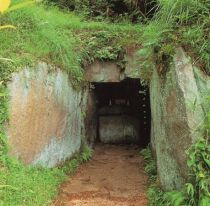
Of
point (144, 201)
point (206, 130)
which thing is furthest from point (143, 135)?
point (206, 130)

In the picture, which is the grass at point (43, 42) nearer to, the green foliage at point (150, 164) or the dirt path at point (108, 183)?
the dirt path at point (108, 183)

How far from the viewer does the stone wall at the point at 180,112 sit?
3969 mm

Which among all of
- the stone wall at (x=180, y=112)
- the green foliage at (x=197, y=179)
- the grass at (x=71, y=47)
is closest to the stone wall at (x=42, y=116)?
the grass at (x=71, y=47)

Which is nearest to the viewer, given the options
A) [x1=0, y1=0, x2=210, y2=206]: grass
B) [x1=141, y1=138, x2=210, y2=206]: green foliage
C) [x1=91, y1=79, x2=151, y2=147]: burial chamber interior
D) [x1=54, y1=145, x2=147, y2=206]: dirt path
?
[x1=141, y1=138, x2=210, y2=206]: green foliage

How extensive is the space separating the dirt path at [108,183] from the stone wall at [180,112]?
2.92 feet

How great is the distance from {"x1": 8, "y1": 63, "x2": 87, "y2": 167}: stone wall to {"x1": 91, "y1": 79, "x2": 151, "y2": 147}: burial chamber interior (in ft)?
7.57

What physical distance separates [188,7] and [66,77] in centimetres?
272

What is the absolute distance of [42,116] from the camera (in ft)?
18.6

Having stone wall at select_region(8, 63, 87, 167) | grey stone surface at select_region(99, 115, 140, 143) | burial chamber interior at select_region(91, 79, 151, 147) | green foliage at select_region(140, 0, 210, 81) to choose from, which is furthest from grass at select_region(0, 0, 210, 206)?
grey stone surface at select_region(99, 115, 140, 143)

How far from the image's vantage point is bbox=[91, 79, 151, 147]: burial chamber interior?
30.2 ft

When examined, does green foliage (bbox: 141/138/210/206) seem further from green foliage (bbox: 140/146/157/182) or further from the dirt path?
green foliage (bbox: 140/146/157/182)

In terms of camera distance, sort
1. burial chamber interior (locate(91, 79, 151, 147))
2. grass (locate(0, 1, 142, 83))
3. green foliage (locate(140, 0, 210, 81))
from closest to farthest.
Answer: green foliage (locate(140, 0, 210, 81)) < grass (locate(0, 1, 142, 83)) < burial chamber interior (locate(91, 79, 151, 147))

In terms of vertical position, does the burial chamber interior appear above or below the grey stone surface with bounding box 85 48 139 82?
below

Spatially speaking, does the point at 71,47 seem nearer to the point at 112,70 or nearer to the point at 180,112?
the point at 112,70
